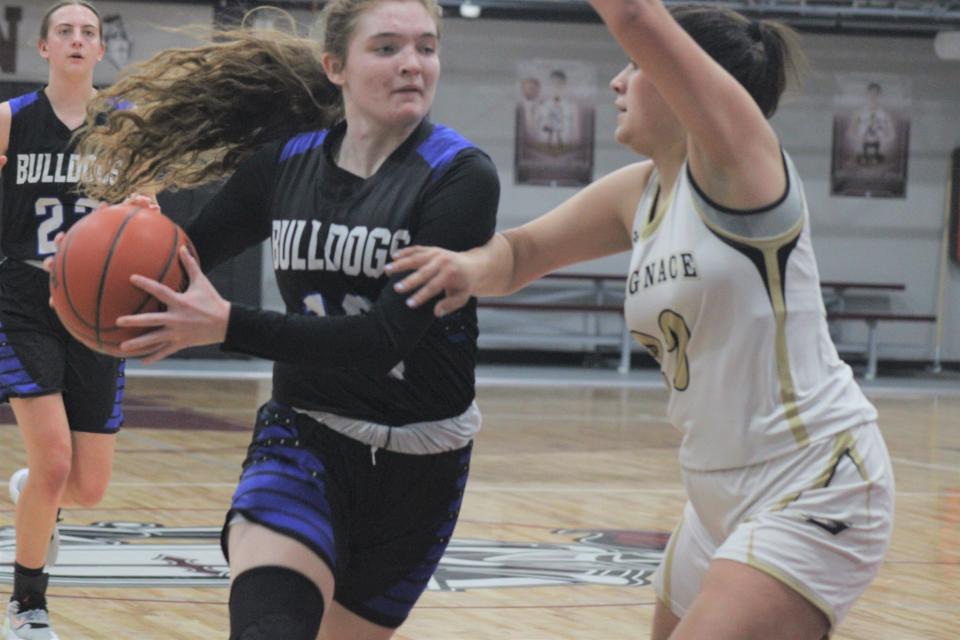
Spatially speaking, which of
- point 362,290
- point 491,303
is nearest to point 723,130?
point 362,290

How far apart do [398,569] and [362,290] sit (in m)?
0.57

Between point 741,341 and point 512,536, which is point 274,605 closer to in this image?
point 741,341

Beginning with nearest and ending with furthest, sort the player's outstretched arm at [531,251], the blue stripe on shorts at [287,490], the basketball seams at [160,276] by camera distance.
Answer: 1. the basketball seams at [160,276]
2. the player's outstretched arm at [531,251]
3. the blue stripe on shorts at [287,490]

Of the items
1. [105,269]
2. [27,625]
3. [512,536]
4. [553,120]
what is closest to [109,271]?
[105,269]

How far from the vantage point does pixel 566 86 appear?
51.8ft

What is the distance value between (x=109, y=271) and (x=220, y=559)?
3.29 meters

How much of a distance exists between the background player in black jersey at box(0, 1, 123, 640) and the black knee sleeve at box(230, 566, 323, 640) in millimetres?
2096

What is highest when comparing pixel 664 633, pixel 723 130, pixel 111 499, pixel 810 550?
pixel 723 130

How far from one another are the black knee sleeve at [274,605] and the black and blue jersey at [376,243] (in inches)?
14.9

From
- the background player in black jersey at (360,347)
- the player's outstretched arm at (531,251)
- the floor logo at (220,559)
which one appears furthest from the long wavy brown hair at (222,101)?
the floor logo at (220,559)

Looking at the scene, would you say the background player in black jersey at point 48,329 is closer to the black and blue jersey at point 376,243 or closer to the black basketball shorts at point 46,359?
the black basketball shorts at point 46,359

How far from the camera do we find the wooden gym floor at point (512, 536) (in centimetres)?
482

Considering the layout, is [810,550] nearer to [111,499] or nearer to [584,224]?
[584,224]

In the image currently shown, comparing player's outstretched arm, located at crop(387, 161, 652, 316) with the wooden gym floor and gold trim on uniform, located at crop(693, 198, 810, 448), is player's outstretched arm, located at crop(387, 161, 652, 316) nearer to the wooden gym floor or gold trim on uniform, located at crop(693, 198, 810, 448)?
gold trim on uniform, located at crop(693, 198, 810, 448)
